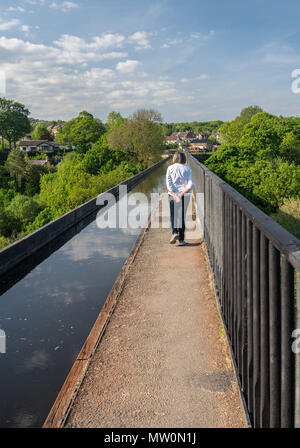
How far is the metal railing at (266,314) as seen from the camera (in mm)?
1559

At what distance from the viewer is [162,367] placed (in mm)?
3363

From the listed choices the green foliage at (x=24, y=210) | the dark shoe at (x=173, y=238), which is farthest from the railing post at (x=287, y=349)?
the green foliage at (x=24, y=210)

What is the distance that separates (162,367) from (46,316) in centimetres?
192

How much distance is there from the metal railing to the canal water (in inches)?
62.3

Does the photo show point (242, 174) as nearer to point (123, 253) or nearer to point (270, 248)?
point (123, 253)

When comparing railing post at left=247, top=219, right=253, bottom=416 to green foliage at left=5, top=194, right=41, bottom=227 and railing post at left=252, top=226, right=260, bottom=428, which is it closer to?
railing post at left=252, top=226, right=260, bottom=428

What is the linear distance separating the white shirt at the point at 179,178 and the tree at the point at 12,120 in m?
115

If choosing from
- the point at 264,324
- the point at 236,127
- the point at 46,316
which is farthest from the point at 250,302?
the point at 236,127

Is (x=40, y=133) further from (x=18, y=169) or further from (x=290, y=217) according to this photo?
(x=290, y=217)

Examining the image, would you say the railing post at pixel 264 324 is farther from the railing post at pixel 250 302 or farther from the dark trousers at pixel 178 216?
the dark trousers at pixel 178 216

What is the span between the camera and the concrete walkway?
8.89ft

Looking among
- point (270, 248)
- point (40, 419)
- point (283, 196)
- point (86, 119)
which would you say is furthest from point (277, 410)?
point (86, 119)

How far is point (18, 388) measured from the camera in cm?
326

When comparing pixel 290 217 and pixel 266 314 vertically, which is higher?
pixel 266 314
